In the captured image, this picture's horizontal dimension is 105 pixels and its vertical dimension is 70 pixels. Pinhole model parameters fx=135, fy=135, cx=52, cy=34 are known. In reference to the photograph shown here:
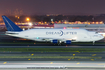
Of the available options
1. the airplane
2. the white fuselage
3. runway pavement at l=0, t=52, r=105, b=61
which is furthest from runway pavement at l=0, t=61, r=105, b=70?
the white fuselage

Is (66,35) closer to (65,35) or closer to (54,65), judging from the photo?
(65,35)

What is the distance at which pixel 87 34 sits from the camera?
122ft

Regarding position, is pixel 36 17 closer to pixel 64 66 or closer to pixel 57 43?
pixel 57 43

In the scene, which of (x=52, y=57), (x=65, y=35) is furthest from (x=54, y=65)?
(x=65, y=35)

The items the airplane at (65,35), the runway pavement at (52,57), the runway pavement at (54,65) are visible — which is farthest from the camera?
the airplane at (65,35)

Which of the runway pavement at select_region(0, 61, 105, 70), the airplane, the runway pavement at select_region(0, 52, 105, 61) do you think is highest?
the airplane

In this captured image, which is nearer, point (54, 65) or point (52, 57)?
point (54, 65)

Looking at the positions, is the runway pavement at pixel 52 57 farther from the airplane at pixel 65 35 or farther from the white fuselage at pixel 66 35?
the white fuselage at pixel 66 35

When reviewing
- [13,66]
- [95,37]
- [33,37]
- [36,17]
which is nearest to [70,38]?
[95,37]

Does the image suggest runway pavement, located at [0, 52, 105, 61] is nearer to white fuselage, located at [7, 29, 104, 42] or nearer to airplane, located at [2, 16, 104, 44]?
airplane, located at [2, 16, 104, 44]

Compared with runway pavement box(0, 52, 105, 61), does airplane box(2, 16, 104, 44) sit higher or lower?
higher

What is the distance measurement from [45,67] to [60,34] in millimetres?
19086

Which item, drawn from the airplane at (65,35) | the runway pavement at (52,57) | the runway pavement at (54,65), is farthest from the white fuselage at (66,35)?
the runway pavement at (54,65)

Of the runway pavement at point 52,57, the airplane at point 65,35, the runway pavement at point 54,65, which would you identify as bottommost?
the runway pavement at point 54,65
